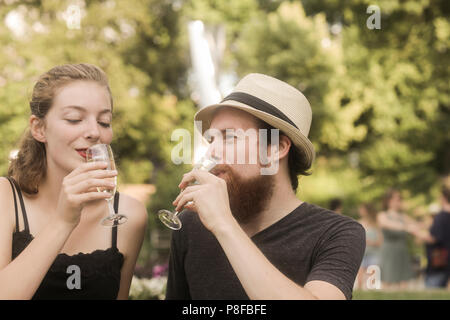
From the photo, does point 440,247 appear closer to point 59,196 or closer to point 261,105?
point 261,105

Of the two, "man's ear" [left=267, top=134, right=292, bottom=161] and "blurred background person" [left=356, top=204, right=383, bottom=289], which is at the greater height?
"man's ear" [left=267, top=134, right=292, bottom=161]

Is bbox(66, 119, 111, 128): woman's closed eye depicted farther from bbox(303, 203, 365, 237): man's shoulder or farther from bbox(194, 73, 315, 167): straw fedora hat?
bbox(303, 203, 365, 237): man's shoulder

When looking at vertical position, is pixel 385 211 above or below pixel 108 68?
below

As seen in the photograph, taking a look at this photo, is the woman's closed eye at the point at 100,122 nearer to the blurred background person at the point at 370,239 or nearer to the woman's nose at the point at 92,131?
the woman's nose at the point at 92,131

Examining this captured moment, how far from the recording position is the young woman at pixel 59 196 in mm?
2561

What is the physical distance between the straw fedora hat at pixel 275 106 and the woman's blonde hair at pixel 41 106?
630 mm

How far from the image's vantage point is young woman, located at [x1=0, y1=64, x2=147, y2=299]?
256 centimetres

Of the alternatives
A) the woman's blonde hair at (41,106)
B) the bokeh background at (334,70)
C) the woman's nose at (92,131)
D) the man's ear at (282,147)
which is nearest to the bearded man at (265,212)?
the man's ear at (282,147)

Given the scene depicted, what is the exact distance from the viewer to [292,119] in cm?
279

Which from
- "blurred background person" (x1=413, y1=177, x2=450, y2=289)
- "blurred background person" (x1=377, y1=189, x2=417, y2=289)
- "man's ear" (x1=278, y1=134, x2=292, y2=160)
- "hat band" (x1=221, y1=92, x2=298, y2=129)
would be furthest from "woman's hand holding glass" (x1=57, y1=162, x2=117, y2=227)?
"blurred background person" (x1=377, y1=189, x2=417, y2=289)

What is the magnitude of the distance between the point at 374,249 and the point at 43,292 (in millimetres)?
8295

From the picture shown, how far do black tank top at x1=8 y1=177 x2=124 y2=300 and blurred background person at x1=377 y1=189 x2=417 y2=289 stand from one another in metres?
7.42

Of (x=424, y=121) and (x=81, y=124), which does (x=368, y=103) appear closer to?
(x=424, y=121)

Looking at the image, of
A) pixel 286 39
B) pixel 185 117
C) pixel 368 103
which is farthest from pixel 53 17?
pixel 368 103
